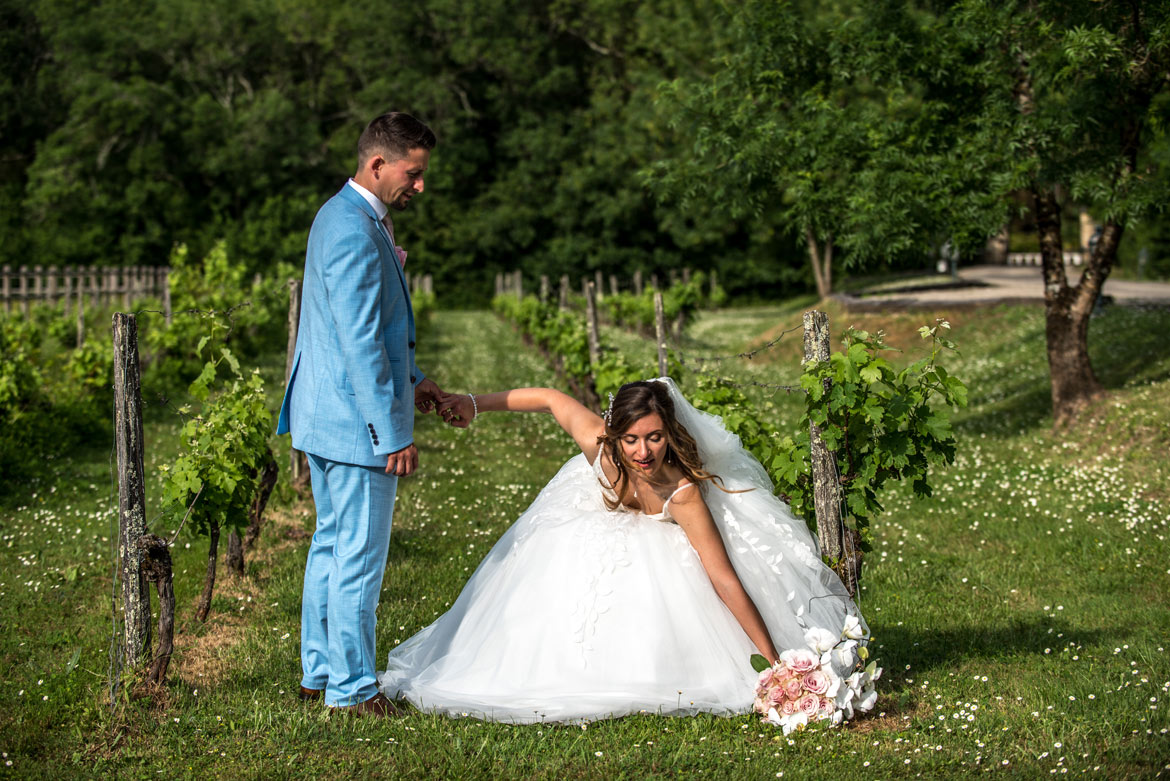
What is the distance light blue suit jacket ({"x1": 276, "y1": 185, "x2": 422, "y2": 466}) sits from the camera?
3953 millimetres

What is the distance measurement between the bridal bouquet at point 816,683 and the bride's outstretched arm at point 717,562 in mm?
156

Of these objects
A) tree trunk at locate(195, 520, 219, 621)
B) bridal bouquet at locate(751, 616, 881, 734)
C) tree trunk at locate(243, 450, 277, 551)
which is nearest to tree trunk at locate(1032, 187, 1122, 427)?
bridal bouquet at locate(751, 616, 881, 734)

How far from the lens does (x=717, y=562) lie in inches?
170

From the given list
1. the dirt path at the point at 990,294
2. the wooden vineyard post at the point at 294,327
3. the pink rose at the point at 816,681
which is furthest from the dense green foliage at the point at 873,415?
the dirt path at the point at 990,294

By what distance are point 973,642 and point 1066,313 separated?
6.49 metres

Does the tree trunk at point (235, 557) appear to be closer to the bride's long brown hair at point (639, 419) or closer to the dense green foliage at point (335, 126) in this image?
the bride's long brown hair at point (639, 419)

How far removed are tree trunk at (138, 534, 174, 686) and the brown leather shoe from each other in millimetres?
864

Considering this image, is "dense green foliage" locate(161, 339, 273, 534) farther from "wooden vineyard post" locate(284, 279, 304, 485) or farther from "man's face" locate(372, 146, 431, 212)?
"man's face" locate(372, 146, 431, 212)

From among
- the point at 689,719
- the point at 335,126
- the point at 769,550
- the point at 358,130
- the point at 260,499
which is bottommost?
the point at 689,719

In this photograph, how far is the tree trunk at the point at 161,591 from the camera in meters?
4.32

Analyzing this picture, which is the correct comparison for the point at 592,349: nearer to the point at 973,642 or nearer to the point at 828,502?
the point at 973,642

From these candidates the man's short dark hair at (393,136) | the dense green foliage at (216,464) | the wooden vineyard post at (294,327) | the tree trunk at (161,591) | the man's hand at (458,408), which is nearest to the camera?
the man's short dark hair at (393,136)

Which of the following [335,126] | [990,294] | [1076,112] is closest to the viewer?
[1076,112]

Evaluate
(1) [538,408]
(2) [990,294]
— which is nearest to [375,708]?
(1) [538,408]
